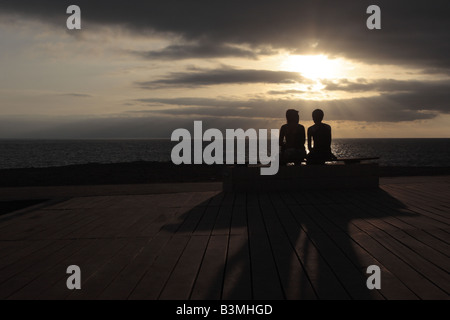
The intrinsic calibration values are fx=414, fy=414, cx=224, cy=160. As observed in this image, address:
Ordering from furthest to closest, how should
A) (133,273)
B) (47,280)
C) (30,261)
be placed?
(30,261), (133,273), (47,280)

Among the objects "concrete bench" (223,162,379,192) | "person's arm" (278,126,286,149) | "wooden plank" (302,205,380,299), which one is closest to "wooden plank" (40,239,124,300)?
"wooden plank" (302,205,380,299)

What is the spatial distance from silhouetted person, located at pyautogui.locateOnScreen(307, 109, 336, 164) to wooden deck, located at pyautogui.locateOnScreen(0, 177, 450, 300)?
6.83 ft

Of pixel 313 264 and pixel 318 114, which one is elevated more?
pixel 318 114

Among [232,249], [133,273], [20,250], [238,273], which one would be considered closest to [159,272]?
[133,273]

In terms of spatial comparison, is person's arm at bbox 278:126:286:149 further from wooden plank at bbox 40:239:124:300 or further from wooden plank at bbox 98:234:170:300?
wooden plank at bbox 40:239:124:300

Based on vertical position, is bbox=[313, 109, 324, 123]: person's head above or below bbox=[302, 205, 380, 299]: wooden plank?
above

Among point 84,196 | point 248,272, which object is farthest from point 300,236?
point 84,196

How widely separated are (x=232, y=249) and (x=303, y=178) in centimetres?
562

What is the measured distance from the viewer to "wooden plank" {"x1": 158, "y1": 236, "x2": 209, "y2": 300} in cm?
360

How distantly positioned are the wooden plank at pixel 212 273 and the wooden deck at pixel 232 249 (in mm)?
11

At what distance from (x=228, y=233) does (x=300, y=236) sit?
1.02m

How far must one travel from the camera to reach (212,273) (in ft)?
13.6

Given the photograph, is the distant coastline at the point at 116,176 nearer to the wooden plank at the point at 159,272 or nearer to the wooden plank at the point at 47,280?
the wooden plank at the point at 159,272

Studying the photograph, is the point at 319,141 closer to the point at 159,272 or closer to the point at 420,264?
the point at 420,264
